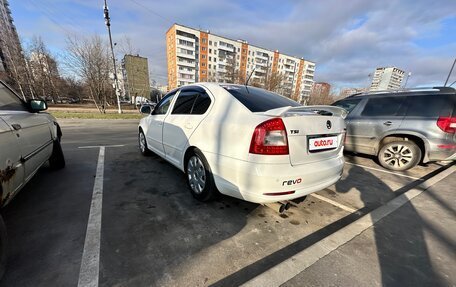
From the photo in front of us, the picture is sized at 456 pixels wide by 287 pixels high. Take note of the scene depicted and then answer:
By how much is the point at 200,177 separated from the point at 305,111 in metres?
1.63

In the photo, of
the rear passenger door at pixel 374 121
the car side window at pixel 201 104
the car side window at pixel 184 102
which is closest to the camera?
the car side window at pixel 201 104

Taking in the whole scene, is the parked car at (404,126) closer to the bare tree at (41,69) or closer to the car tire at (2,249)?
the car tire at (2,249)

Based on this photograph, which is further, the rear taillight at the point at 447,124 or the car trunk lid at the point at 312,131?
the rear taillight at the point at 447,124

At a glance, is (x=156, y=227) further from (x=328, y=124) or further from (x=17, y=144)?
(x=328, y=124)

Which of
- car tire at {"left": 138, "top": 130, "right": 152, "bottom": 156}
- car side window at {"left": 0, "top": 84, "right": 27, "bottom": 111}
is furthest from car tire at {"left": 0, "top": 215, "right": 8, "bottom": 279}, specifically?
car tire at {"left": 138, "top": 130, "right": 152, "bottom": 156}

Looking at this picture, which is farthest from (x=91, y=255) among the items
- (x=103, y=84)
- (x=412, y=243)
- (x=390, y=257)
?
(x=103, y=84)

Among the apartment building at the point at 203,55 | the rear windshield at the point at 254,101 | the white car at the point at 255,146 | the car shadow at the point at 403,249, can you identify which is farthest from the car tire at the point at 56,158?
the apartment building at the point at 203,55

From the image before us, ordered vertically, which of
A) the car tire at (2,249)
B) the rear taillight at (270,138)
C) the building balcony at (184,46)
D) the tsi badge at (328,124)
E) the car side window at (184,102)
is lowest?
the car tire at (2,249)

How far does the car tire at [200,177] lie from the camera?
8.55 ft

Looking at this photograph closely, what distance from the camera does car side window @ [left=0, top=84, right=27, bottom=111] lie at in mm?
2555

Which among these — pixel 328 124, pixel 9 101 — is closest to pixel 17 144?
pixel 9 101

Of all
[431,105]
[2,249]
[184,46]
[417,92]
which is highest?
[184,46]

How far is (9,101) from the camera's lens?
9.00ft

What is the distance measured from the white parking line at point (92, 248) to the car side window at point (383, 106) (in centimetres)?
592
